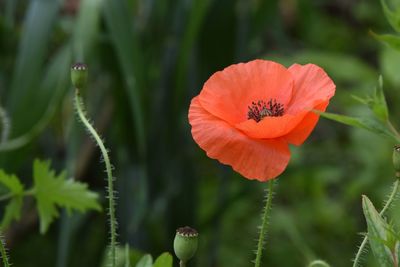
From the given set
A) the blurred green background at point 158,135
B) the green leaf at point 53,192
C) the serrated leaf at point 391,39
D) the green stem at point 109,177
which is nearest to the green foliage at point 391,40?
the serrated leaf at point 391,39

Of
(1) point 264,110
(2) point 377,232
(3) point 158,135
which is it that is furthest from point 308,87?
(3) point 158,135

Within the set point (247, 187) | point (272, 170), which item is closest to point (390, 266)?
point (272, 170)

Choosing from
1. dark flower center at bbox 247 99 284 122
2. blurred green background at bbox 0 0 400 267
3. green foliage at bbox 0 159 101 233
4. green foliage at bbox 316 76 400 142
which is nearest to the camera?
green foliage at bbox 316 76 400 142

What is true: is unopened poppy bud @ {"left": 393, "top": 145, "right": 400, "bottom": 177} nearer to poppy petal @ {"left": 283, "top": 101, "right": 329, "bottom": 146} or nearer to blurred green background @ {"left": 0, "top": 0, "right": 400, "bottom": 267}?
poppy petal @ {"left": 283, "top": 101, "right": 329, "bottom": 146}

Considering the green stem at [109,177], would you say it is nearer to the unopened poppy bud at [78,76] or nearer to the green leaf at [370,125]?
the unopened poppy bud at [78,76]

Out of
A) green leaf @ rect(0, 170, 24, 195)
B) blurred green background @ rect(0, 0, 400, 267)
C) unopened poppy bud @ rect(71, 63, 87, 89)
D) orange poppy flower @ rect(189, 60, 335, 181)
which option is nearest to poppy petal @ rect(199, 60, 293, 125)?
orange poppy flower @ rect(189, 60, 335, 181)
